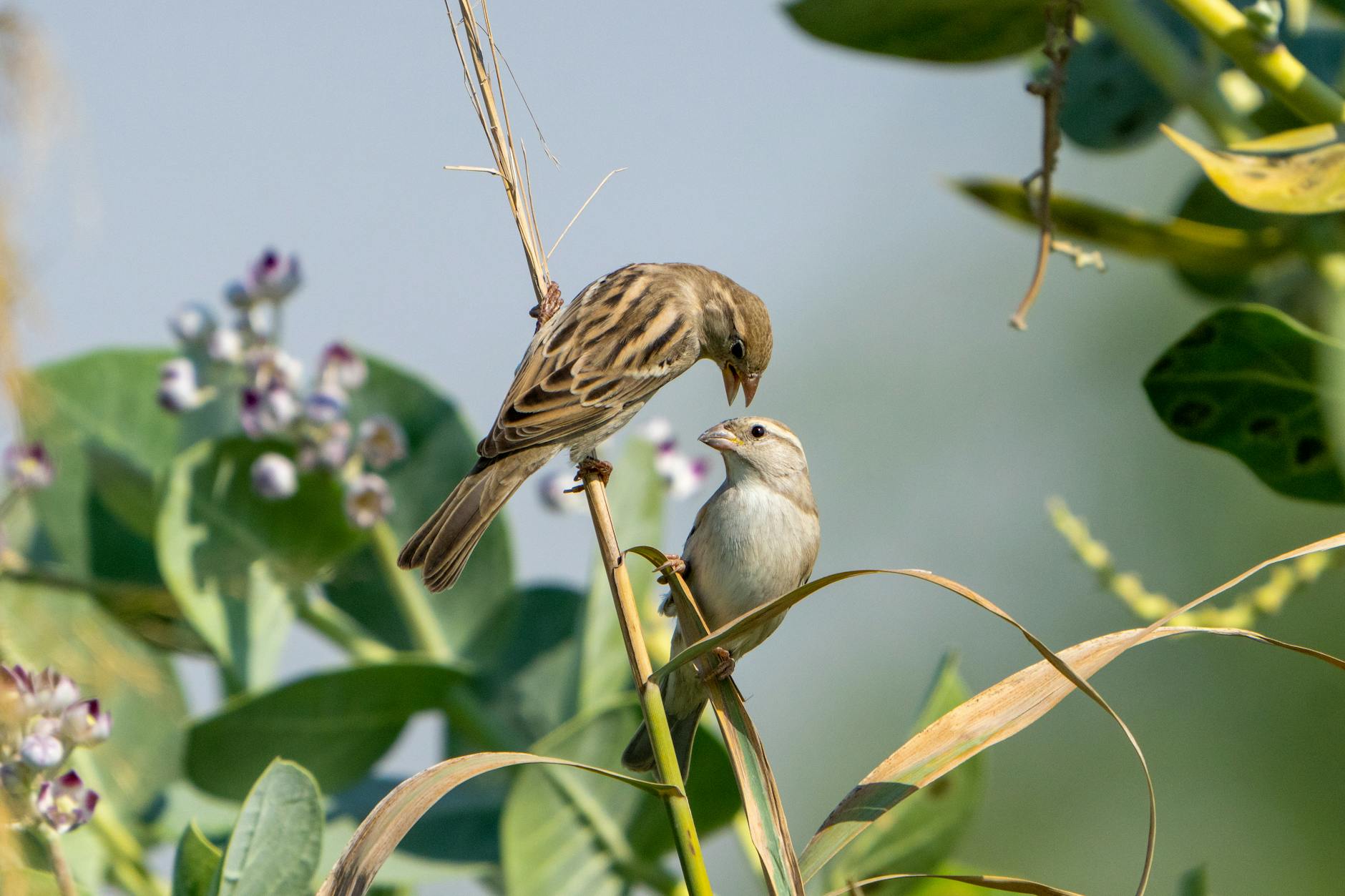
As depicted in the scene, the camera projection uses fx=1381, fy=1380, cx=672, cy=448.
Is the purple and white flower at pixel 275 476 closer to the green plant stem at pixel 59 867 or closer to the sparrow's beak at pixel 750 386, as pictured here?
the green plant stem at pixel 59 867

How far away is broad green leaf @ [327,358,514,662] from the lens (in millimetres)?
2117

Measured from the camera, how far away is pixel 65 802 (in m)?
1.40

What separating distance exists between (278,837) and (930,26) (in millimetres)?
1422

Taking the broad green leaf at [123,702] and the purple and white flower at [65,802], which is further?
the broad green leaf at [123,702]

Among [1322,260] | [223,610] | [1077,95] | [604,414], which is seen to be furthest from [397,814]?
[1077,95]

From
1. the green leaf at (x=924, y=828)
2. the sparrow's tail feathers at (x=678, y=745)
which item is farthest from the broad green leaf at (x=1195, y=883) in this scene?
the sparrow's tail feathers at (x=678, y=745)

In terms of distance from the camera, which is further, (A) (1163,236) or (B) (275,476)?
(B) (275,476)

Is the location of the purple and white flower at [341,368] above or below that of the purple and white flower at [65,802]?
above

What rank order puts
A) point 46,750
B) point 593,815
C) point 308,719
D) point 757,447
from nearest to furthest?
point 46,750 → point 593,815 → point 308,719 → point 757,447

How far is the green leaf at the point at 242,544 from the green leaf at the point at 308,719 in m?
0.19

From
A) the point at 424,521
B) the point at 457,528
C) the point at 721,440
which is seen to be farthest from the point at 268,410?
the point at 721,440

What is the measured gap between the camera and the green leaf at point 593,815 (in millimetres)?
1713

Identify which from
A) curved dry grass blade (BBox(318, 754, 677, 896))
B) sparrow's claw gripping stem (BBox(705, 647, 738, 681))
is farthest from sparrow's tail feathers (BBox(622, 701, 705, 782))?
curved dry grass blade (BBox(318, 754, 677, 896))

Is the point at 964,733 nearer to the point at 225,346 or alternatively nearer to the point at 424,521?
the point at 424,521
